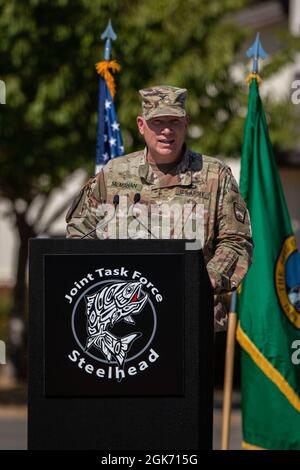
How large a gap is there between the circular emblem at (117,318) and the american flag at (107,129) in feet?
12.4

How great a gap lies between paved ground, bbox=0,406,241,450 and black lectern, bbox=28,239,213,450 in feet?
16.4

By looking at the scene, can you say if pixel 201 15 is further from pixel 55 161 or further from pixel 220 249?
pixel 220 249

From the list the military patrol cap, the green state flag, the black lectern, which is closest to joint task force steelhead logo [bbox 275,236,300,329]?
the green state flag

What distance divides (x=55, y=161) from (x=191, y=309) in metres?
9.14

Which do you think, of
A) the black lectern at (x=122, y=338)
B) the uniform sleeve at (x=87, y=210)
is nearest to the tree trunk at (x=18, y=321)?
the uniform sleeve at (x=87, y=210)

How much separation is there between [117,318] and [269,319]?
9.75 feet

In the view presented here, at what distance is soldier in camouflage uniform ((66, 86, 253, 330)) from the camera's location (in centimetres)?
496

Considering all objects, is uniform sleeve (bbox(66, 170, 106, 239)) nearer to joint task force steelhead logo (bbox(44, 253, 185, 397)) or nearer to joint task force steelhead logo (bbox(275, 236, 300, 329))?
joint task force steelhead logo (bbox(44, 253, 185, 397))

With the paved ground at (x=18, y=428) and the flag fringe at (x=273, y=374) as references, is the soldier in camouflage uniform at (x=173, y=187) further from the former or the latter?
the paved ground at (x=18, y=428)

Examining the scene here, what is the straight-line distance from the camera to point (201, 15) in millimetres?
13258

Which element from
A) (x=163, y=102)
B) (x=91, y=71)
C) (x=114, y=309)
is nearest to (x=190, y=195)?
(x=163, y=102)

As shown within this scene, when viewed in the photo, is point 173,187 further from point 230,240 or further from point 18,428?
point 18,428

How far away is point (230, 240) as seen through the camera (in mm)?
4965

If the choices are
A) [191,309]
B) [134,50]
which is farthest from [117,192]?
[134,50]
